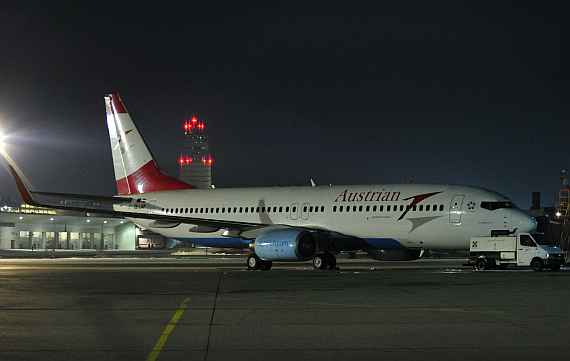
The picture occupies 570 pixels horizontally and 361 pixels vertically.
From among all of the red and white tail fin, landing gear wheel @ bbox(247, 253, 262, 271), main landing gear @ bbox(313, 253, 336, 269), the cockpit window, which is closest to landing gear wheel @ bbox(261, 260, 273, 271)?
landing gear wheel @ bbox(247, 253, 262, 271)

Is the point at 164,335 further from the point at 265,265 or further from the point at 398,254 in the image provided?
the point at 398,254

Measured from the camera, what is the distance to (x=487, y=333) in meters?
10.7

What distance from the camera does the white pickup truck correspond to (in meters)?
28.9

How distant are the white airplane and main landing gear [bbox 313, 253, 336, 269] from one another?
1.8 inches

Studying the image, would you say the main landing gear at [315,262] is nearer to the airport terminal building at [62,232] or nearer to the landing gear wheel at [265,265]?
the landing gear wheel at [265,265]

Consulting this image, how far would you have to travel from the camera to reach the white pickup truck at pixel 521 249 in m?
28.9

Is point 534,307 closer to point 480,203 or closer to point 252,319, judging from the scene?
point 252,319

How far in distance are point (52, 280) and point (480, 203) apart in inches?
668

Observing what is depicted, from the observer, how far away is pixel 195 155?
176 metres

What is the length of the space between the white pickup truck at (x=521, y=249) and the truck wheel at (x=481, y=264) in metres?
0.27

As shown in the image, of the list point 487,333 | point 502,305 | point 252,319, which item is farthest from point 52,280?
point 487,333

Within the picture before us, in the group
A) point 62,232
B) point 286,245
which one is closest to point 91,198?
point 286,245

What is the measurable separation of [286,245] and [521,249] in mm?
9555

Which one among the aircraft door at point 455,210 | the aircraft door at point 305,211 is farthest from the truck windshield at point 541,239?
the aircraft door at point 305,211
